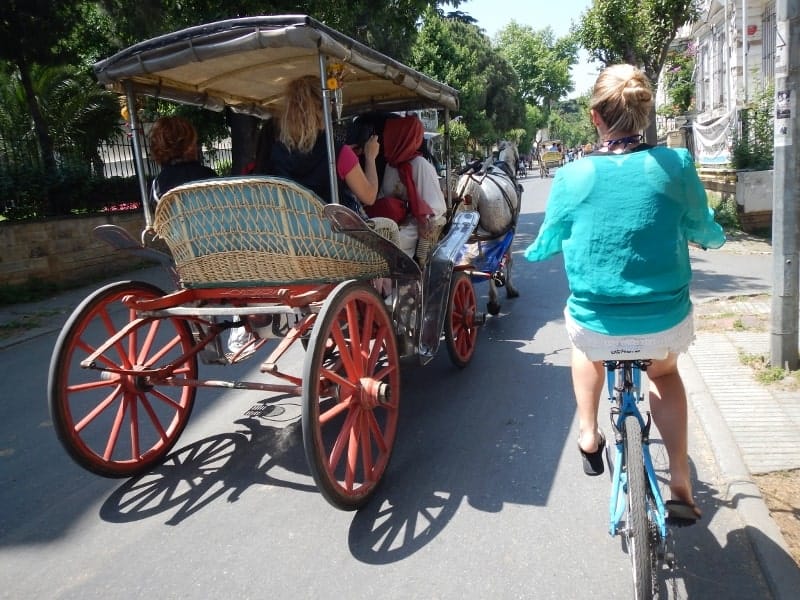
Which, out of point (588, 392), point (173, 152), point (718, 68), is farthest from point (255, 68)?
point (718, 68)

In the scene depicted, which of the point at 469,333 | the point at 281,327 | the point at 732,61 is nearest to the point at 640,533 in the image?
the point at 281,327

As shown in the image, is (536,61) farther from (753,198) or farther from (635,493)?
(635,493)

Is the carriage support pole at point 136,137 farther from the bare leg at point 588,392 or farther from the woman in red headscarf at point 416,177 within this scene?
the bare leg at point 588,392

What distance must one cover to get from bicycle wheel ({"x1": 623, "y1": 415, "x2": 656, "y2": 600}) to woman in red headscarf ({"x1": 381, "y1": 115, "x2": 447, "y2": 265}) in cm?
270

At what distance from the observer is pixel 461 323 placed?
5.55m

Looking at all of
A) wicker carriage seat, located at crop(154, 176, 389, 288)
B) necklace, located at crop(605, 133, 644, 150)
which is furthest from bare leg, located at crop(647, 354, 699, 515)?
wicker carriage seat, located at crop(154, 176, 389, 288)

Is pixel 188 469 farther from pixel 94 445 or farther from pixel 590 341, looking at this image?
pixel 590 341

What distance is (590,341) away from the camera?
2619 millimetres

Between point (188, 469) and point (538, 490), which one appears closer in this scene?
point (538, 490)

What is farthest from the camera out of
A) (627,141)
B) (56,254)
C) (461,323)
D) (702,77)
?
(702,77)

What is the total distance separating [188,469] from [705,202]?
3.17m

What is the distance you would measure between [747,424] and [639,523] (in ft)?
7.49

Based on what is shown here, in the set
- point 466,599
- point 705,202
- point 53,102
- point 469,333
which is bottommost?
point 466,599

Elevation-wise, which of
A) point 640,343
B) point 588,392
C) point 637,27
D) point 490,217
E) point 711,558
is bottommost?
point 711,558
